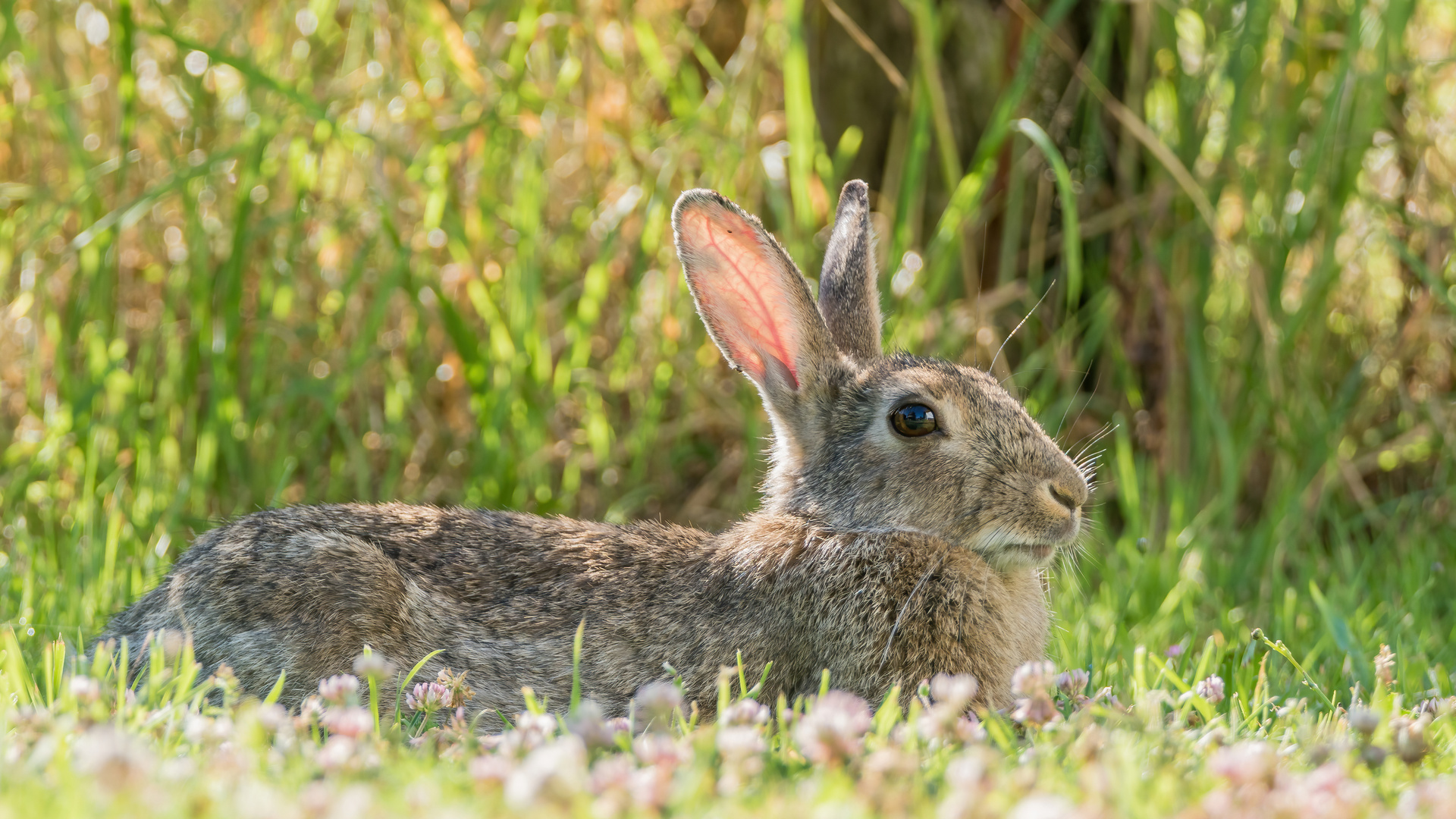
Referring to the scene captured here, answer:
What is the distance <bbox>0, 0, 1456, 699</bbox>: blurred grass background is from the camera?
219 inches

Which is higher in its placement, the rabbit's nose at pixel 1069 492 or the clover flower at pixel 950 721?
the rabbit's nose at pixel 1069 492

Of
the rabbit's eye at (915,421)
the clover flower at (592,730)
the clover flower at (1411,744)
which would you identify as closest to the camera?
the clover flower at (592,730)

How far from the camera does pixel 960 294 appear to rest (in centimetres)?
636

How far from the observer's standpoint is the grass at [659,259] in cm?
551

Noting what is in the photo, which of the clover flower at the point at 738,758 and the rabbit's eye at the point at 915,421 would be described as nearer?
the clover flower at the point at 738,758

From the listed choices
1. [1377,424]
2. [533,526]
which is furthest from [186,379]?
[1377,424]

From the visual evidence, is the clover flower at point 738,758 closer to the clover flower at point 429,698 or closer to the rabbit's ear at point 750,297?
the clover flower at point 429,698

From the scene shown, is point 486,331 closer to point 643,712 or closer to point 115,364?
point 115,364

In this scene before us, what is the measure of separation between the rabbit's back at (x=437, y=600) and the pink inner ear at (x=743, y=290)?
631mm

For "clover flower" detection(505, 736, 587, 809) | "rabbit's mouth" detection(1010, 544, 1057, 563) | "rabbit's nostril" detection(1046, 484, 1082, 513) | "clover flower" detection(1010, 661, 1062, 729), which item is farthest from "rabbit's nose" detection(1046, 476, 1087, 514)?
"clover flower" detection(505, 736, 587, 809)

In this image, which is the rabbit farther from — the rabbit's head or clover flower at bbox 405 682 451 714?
clover flower at bbox 405 682 451 714

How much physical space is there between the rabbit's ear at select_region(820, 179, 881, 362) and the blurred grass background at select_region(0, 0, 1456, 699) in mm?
894

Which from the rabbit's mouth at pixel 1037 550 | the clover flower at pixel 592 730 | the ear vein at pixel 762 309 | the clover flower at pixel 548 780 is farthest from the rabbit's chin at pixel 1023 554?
the clover flower at pixel 548 780

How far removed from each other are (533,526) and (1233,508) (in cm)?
308
